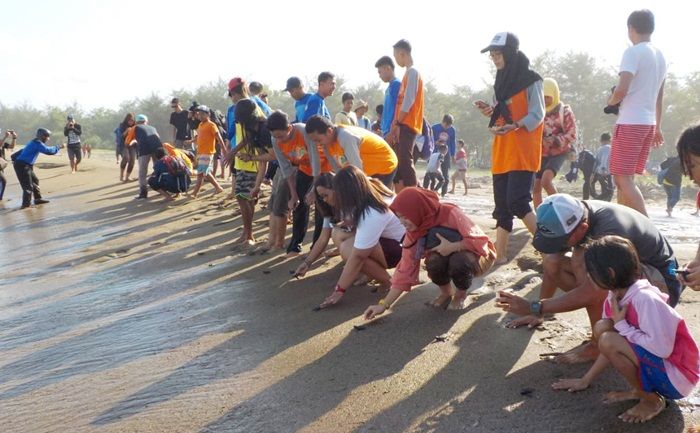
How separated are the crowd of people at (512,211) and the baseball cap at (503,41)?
1 centimetres

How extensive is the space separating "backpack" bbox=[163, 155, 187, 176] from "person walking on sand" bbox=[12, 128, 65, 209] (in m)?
3.21

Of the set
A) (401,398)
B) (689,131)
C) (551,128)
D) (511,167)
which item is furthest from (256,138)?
(689,131)

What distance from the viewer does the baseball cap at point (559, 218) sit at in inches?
102

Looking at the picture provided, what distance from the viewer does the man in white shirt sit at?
159 inches

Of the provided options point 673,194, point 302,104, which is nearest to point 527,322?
point 302,104

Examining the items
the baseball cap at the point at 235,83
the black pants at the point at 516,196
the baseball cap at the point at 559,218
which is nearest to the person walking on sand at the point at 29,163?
the baseball cap at the point at 235,83

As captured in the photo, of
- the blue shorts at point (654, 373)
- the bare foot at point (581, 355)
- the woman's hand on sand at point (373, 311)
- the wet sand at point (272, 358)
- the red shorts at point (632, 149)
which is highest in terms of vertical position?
the red shorts at point (632, 149)

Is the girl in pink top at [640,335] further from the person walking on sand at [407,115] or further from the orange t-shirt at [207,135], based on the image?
the orange t-shirt at [207,135]

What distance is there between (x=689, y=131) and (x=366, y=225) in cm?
194

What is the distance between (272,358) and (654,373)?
77.7 inches

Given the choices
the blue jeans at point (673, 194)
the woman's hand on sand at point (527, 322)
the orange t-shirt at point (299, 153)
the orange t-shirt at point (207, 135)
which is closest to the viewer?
the woman's hand on sand at point (527, 322)

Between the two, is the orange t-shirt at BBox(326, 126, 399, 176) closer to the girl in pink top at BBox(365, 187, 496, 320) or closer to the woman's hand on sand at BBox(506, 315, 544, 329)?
the girl in pink top at BBox(365, 187, 496, 320)

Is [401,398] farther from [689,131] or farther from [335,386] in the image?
[689,131]

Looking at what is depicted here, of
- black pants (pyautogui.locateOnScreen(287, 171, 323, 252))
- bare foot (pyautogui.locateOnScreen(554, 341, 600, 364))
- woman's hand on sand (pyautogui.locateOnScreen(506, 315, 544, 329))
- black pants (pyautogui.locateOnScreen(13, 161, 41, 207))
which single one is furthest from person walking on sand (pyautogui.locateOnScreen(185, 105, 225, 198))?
bare foot (pyautogui.locateOnScreen(554, 341, 600, 364))
